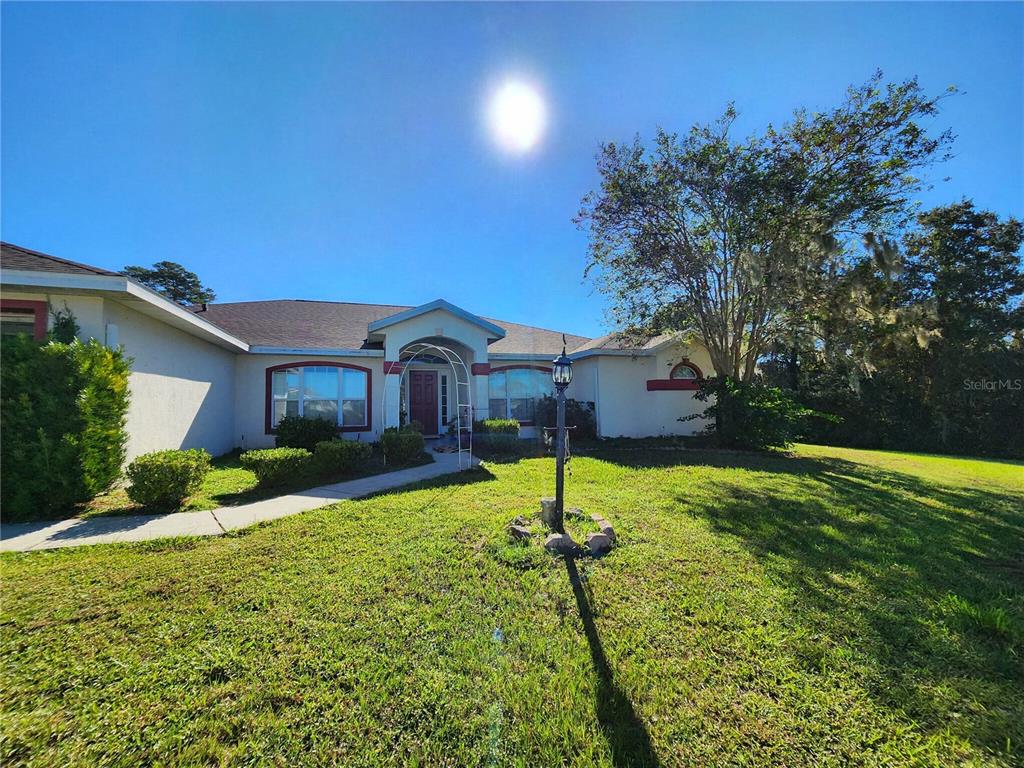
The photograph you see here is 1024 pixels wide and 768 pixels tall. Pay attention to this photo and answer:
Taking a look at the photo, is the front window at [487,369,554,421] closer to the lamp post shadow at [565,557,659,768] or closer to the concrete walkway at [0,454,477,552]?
the concrete walkway at [0,454,477,552]

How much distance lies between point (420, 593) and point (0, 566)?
425cm

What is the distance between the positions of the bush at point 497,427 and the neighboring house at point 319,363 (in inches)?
14.7

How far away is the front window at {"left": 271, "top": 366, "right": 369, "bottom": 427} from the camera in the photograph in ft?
35.7

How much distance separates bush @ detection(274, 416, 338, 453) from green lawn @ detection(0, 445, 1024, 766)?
5396mm

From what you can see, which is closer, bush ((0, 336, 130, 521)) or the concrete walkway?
the concrete walkway

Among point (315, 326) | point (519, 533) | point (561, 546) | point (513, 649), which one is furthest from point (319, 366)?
point (513, 649)

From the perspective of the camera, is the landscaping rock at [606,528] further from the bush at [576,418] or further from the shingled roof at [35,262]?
the bush at [576,418]

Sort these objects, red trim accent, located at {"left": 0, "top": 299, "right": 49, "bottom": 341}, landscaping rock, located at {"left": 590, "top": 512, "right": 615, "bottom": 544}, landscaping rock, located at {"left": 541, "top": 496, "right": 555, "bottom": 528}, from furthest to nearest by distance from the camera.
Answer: red trim accent, located at {"left": 0, "top": 299, "right": 49, "bottom": 341} → landscaping rock, located at {"left": 541, "top": 496, "right": 555, "bottom": 528} → landscaping rock, located at {"left": 590, "top": 512, "right": 615, "bottom": 544}

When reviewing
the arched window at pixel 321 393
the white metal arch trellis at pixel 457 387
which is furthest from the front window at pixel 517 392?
the arched window at pixel 321 393

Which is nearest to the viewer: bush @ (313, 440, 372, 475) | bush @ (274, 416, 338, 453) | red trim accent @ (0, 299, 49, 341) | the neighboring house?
red trim accent @ (0, 299, 49, 341)

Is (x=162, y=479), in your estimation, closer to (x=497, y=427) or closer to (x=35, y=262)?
(x=35, y=262)

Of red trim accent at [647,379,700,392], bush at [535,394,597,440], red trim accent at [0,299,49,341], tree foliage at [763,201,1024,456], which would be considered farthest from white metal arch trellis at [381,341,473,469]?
tree foliage at [763,201,1024,456]

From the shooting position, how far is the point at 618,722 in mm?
2031

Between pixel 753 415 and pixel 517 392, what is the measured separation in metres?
7.39
